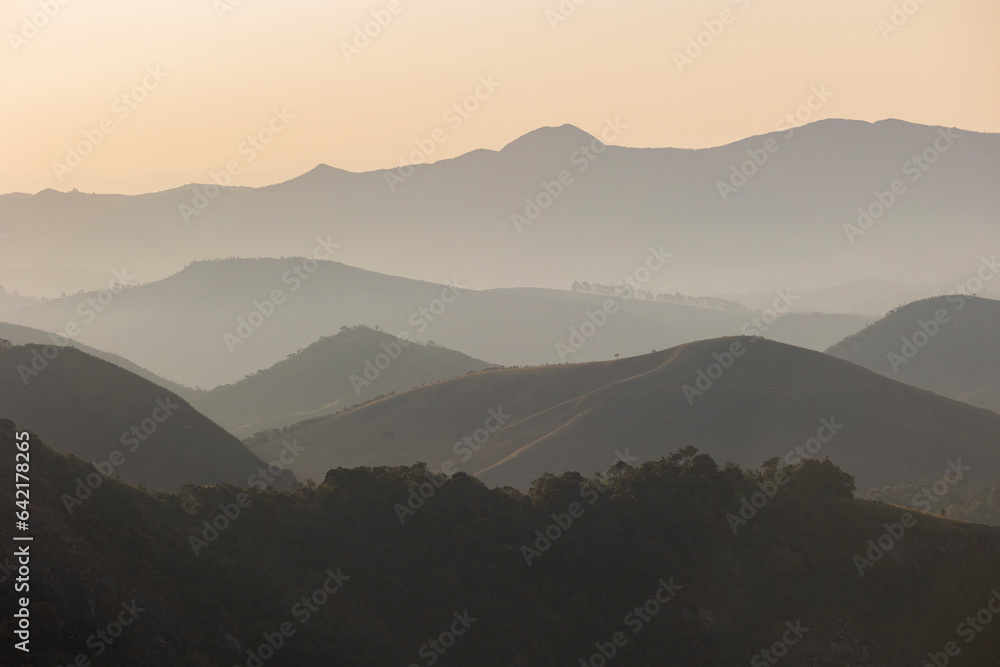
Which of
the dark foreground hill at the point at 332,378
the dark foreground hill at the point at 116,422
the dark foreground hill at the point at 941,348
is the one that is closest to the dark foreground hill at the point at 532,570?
the dark foreground hill at the point at 116,422

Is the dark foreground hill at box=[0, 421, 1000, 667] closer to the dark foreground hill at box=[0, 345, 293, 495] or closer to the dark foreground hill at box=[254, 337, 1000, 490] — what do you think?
the dark foreground hill at box=[0, 345, 293, 495]

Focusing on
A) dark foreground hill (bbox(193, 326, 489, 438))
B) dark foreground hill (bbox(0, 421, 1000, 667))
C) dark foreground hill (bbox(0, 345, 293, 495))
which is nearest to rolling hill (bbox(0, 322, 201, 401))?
dark foreground hill (bbox(193, 326, 489, 438))

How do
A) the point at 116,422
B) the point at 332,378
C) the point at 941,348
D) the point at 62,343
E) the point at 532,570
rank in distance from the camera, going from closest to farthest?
1. the point at 532,570
2. the point at 116,422
3. the point at 941,348
4. the point at 332,378
5. the point at 62,343

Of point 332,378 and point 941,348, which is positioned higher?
point 941,348

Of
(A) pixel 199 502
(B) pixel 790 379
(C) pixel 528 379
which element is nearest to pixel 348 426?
(C) pixel 528 379

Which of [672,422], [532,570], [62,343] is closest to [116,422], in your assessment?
[532,570]

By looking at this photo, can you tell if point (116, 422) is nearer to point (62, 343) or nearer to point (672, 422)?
point (672, 422)
